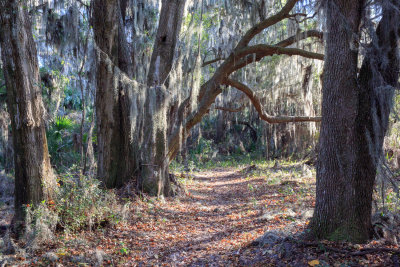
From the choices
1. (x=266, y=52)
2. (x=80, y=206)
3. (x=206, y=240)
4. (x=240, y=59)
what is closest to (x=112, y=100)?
(x=80, y=206)

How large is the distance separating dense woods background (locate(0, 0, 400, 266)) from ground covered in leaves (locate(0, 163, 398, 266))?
0.07 m

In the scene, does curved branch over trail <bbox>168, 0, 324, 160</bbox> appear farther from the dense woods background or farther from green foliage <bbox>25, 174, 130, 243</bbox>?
green foliage <bbox>25, 174, 130, 243</bbox>

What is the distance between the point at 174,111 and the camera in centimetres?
914

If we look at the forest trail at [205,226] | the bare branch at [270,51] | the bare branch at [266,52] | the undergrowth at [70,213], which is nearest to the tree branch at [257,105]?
the bare branch at [266,52]

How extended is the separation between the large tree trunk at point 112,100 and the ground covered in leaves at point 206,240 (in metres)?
0.98

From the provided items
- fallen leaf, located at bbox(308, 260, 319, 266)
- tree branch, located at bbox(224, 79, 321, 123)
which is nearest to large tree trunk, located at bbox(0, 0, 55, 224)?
fallen leaf, located at bbox(308, 260, 319, 266)

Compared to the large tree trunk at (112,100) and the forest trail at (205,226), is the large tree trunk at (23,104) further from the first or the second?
the large tree trunk at (112,100)

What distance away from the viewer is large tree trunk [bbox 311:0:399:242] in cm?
352

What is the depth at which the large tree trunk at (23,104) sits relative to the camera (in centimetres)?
443

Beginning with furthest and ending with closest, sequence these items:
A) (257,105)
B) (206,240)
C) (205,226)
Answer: (257,105), (205,226), (206,240)

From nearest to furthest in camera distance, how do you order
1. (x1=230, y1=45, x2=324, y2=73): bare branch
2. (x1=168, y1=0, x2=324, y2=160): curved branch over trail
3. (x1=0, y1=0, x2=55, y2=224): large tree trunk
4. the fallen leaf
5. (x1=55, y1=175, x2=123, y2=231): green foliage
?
the fallen leaf
(x1=0, y1=0, x2=55, y2=224): large tree trunk
(x1=55, y1=175, x2=123, y2=231): green foliage
(x1=230, y1=45, x2=324, y2=73): bare branch
(x1=168, y1=0, x2=324, y2=160): curved branch over trail

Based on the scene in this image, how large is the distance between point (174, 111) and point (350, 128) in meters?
6.15

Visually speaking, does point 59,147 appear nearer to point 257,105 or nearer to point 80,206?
point 80,206

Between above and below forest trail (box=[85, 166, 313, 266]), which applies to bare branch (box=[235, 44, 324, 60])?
above
